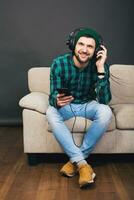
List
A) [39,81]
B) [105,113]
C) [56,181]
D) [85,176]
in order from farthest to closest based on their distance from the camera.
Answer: [39,81], [105,113], [56,181], [85,176]

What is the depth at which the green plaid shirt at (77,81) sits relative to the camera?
247cm

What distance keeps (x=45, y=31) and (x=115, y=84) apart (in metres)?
1.38

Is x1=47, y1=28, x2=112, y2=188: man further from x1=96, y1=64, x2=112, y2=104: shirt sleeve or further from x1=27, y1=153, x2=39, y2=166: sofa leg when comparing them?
x1=27, y1=153, x2=39, y2=166: sofa leg

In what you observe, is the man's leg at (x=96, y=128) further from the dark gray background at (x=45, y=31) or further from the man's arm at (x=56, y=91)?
the dark gray background at (x=45, y=31)

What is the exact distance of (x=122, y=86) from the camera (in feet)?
10.0

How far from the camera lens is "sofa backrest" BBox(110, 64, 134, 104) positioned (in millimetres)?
3039

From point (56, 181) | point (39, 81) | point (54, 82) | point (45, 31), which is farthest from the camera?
point (45, 31)

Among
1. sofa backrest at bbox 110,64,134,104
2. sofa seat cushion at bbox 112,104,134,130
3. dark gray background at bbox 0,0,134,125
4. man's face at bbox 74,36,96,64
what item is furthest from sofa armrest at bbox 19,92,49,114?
dark gray background at bbox 0,0,134,125

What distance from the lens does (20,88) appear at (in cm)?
409

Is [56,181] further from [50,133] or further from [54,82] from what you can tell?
[54,82]

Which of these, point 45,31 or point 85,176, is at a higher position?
point 45,31

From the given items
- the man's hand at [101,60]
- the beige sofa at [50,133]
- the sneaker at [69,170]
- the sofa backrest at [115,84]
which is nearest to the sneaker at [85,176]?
the sneaker at [69,170]

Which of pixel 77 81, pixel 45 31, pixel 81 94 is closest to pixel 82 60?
pixel 77 81

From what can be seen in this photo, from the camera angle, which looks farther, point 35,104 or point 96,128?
point 35,104
